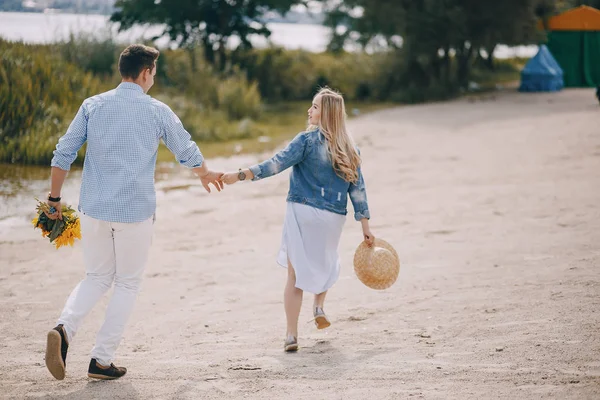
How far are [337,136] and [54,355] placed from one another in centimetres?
224

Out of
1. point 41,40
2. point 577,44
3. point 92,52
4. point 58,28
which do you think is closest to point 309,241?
point 41,40

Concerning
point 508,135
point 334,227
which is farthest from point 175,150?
point 508,135

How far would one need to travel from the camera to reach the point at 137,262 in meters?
5.00

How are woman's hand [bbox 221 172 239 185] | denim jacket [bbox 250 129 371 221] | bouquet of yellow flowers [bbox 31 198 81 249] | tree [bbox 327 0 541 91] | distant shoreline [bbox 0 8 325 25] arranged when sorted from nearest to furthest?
bouquet of yellow flowers [bbox 31 198 81 249] < denim jacket [bbox 250 129 371 221] < woman's hand [bbox 221 172 239 185] < distant shoreline [bbox 0 8 325 25] < tree [bbox 327 0 541 91]

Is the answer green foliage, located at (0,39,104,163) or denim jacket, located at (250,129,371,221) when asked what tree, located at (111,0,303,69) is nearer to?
green foliage, located at (0,39,104,163)

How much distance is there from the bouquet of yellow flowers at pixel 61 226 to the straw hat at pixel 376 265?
6.21ft

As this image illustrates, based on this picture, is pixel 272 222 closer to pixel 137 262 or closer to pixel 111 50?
pixel 137 262

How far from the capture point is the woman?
5547 millimetres

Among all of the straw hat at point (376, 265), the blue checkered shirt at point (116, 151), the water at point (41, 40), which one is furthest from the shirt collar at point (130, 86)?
the water at point (41, 40)

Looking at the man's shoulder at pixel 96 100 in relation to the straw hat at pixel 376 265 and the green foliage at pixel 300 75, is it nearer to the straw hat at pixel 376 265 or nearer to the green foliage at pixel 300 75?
the straw hat at pixel 376 265

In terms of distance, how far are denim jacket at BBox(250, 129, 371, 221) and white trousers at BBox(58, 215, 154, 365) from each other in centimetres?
98

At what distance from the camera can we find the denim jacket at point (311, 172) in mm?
5508

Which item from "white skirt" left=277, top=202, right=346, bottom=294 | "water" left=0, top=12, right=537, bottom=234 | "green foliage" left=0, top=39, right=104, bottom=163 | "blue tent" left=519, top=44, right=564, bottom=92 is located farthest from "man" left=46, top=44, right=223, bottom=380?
"blue tent" left=519, top=44, right=564, bottom=92

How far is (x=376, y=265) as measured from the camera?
18.7 feet
